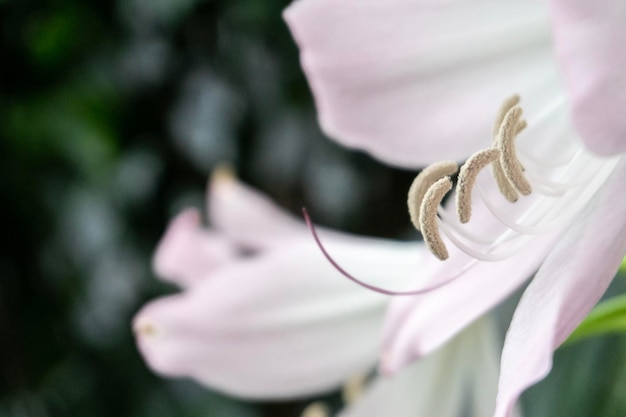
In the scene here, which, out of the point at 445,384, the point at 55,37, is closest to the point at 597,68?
the point at 445,384

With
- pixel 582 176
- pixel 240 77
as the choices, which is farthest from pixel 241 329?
pixel 240 77

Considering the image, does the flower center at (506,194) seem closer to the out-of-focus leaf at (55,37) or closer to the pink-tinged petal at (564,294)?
the pink-tinged petal at (564,294)

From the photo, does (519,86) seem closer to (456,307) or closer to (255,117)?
(456,307)

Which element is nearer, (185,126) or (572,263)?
(572,263)

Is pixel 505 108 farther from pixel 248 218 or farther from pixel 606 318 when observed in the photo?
pixel 248 218

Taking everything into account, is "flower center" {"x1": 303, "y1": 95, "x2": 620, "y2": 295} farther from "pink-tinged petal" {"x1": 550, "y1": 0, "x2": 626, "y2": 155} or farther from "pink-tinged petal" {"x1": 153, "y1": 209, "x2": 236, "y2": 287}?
"pink-tinged petal" {"x1": 153, "y1": 209, "x2": 236, "y2": 287}

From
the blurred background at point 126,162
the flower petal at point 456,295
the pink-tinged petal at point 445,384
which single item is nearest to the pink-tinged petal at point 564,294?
the flower petal at point 456,295
